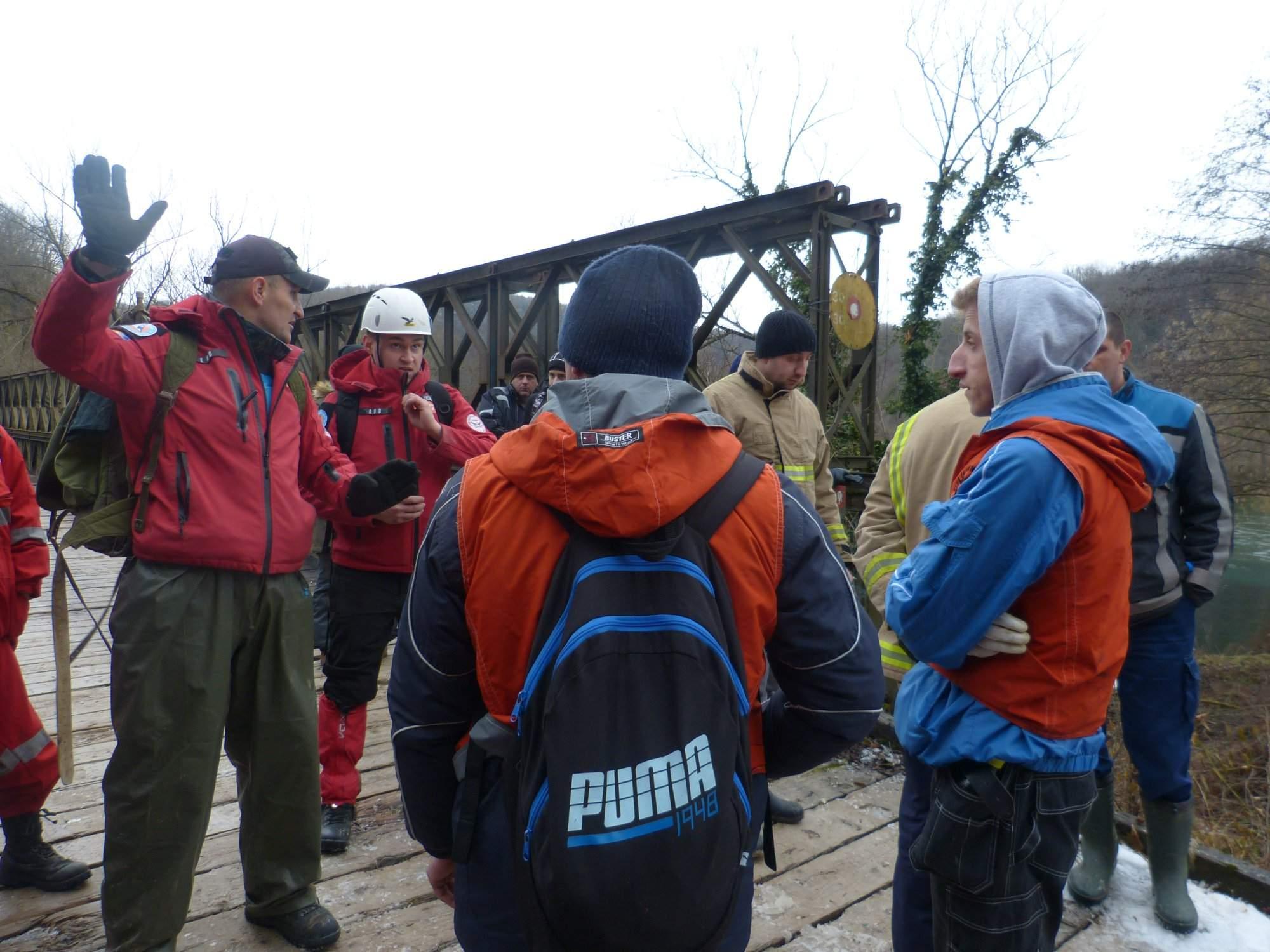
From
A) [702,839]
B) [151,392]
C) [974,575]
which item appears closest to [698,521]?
[702,839]

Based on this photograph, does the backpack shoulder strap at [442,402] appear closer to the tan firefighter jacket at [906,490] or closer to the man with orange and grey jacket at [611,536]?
the tan firefighter jacket at [906,490]

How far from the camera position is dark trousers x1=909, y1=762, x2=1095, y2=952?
1.64m

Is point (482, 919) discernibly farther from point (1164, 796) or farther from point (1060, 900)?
point (1164, 796)

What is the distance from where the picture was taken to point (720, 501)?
1293mm

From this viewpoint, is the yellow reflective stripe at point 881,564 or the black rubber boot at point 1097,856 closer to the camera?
the yellow reflective stripe at point 881,564

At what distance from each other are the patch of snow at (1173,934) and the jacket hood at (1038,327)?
2020 mm

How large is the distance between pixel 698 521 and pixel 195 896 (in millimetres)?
2558

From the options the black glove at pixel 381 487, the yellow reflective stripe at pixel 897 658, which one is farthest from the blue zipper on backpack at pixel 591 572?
the black glove at pixel 381 487

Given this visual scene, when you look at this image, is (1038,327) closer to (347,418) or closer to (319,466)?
(319,466)

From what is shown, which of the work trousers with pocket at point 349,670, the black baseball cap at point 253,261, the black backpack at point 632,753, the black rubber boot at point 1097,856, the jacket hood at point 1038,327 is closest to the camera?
the black backpack at point 632,753

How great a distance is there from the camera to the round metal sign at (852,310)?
19.8 feet

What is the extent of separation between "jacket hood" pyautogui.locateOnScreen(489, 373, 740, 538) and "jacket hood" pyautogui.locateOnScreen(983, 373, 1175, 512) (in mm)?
800

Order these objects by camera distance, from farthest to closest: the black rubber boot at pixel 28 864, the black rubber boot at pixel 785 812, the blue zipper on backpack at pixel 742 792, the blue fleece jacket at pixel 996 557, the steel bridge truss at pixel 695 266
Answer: the steel bridge truss at pixel 695 266, the black rubber boot at pixel 785 812, the black rubber boot at pixel 28 864, the blue fleece jacket at pixel 996 557, the blue zipper on backpack at pixel 742 792

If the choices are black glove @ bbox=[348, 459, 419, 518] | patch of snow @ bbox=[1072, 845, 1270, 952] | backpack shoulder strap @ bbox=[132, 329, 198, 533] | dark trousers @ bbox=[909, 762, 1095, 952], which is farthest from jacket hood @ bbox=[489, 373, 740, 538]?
patch of snow @ bbox=[1072, 845, 1270, 952]
